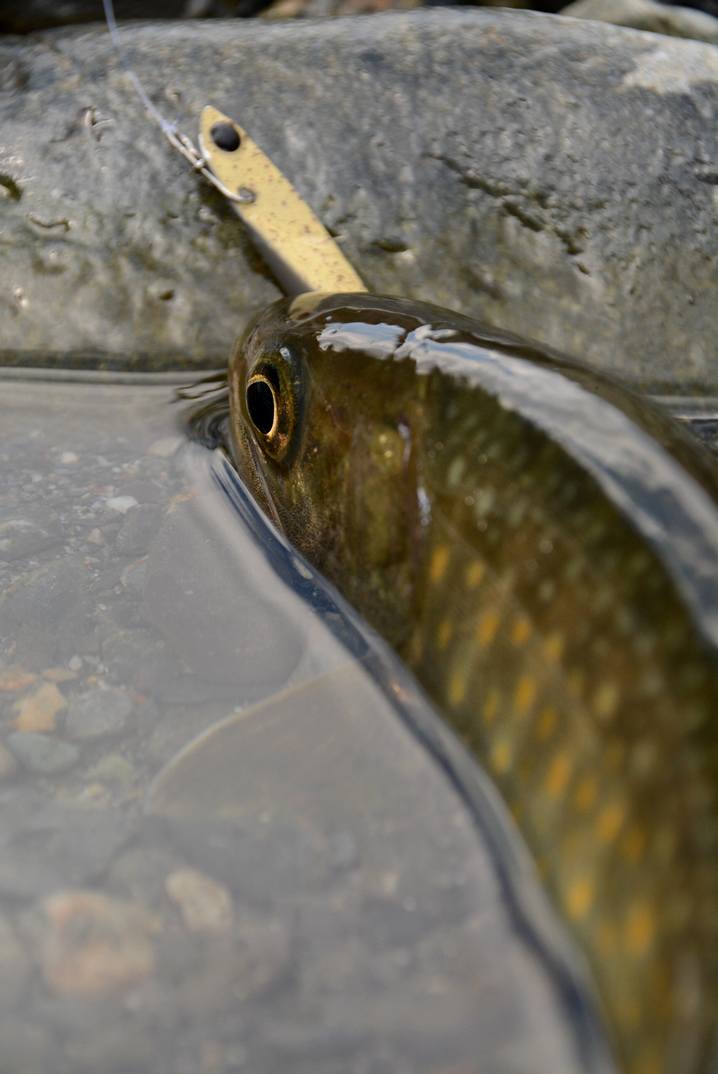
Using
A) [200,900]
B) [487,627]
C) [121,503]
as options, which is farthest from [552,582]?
[121,503]

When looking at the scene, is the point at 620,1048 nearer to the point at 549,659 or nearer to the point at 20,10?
the point at 549,659

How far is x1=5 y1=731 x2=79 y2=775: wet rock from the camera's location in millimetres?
1330

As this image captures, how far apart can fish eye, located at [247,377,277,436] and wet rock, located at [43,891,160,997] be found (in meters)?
1.04

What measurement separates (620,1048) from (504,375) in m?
1.04

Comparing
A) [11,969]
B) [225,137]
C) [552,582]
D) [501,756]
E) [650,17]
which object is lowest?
[11,969]

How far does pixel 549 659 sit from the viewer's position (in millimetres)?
1209

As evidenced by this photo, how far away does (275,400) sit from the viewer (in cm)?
177

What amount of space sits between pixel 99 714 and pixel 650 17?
401 cm

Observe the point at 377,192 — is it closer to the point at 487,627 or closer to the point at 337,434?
the point at 337,434

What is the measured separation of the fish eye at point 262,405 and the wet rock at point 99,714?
678 millimetres

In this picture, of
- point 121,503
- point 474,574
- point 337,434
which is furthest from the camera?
point 121,503

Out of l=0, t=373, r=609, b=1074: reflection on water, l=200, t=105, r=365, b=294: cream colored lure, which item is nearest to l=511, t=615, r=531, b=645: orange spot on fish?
l=0, t=373, r=609, b=1074: reflection on water

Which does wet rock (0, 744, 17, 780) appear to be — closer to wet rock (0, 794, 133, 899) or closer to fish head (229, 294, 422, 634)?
wet rock (0, 794, 133, 899)

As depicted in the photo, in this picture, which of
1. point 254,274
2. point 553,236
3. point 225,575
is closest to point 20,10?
point 254,274
